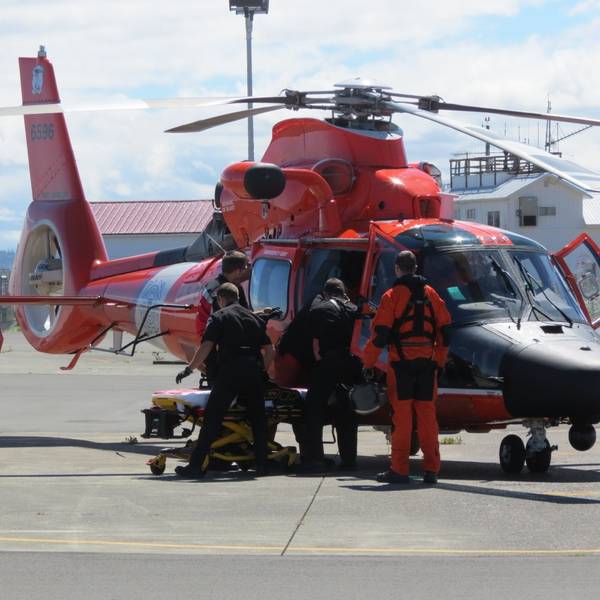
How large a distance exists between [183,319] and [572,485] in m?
5.89

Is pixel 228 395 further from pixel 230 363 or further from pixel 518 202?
pixel 518 202

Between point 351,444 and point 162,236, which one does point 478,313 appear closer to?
point 351,444

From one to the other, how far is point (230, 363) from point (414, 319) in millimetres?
1665

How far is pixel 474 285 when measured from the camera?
11672 mm

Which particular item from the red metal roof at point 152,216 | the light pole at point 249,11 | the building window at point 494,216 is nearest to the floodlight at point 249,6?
the light pole at point 249,11

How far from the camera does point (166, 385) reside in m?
26.2

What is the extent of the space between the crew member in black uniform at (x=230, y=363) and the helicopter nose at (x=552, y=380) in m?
2.10

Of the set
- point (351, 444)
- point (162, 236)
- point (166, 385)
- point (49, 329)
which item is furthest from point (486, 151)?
point (351, 444)

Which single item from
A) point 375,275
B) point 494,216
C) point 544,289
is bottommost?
point 494,216

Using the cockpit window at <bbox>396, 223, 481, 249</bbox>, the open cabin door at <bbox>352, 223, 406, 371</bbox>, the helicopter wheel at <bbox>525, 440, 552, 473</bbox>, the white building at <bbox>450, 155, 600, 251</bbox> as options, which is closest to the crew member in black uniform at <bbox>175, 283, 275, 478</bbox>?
the open cabin door at <bbox>352, 223, 406, 371</bbox>

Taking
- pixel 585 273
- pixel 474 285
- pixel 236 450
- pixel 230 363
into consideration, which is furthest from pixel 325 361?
pixel 585 273

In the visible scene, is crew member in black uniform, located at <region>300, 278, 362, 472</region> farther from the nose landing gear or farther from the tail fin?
the tail fin

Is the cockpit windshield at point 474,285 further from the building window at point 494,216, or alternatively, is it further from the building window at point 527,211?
the building window at point 527,211

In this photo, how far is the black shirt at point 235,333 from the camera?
36.8ft
